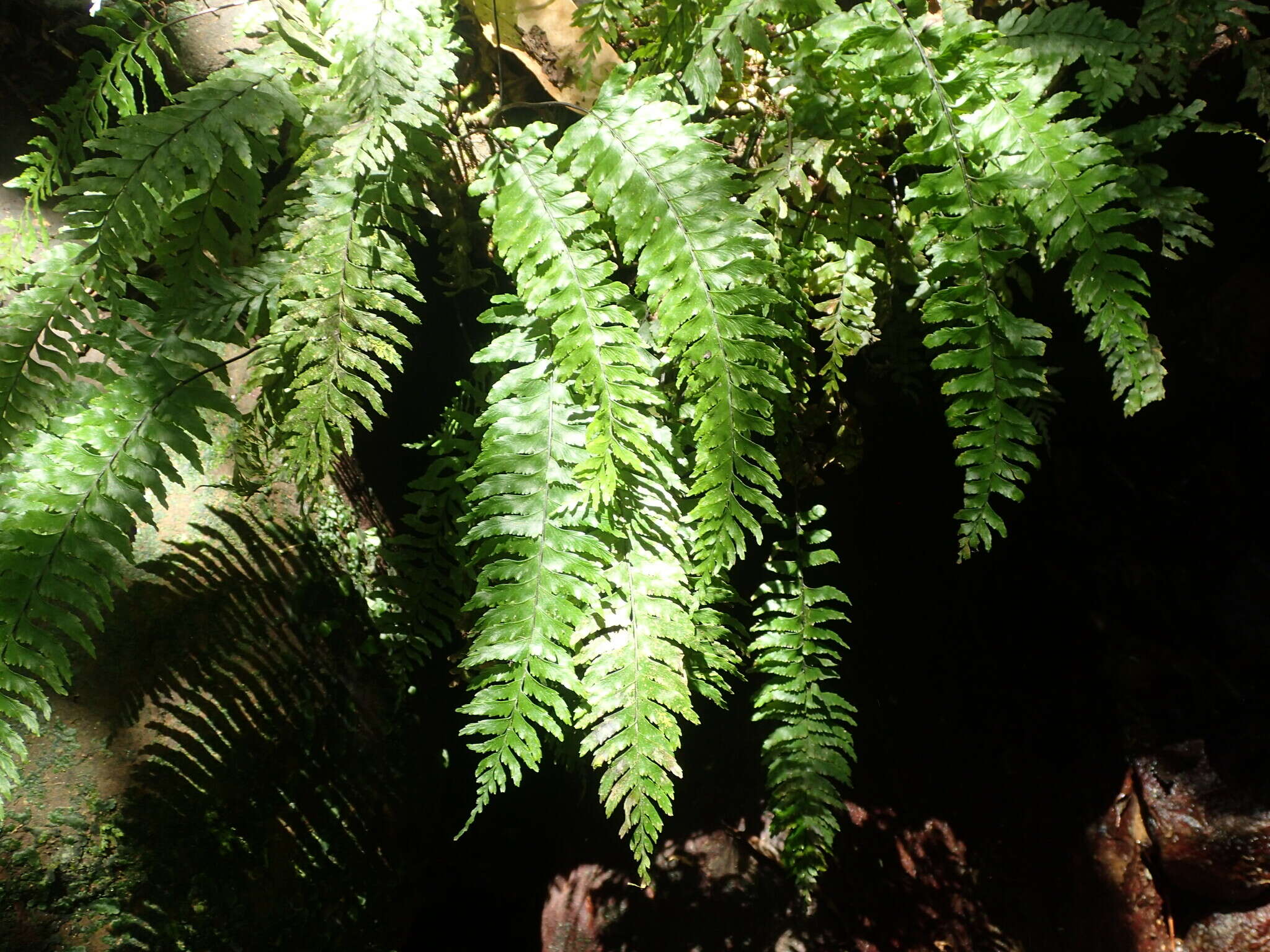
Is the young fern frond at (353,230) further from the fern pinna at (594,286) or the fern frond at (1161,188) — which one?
the fern frond at (1161,188)

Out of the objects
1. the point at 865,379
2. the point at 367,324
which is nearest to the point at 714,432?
the point at 367,324

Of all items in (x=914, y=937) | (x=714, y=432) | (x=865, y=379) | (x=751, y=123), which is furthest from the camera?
(x=914, y=937)

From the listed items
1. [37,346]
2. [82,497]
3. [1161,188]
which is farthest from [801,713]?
[37,346]

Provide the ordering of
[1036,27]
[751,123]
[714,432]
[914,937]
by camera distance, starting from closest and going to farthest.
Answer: [714,432]
[1036,27]
[751,123]
[914,937]

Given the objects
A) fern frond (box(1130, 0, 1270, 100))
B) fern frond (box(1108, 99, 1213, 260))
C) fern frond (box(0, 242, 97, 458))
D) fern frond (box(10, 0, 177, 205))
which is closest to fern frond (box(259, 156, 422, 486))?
fern frond (box(0, 242, 97, 458))

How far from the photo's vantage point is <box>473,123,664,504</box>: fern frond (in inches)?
70.0

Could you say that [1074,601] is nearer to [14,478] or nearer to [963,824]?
[963,824]

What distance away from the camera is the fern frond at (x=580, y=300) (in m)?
1.78

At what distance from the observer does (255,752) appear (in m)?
2.79

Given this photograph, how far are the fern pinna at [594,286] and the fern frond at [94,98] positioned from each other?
0.04 ft

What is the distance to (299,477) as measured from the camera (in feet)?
5.97

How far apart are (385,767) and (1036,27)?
11.6ft

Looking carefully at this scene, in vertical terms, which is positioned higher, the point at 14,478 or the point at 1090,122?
the point at 1090,122

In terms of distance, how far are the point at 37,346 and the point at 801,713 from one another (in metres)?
2.53
